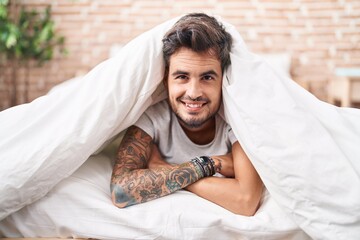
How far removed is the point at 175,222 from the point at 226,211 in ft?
0.50

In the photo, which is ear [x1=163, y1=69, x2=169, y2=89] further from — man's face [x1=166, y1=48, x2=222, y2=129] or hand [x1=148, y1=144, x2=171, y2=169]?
hand [x1=148, y1=144, x2=171, y2=169]

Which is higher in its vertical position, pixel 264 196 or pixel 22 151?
pixel 22 151

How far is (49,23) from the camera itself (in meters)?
3.56

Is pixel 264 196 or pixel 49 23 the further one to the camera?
pixel 49 23

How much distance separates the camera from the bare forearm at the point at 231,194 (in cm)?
114

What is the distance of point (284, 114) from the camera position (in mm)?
1103

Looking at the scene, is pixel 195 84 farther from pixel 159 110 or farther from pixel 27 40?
pixel 27 40

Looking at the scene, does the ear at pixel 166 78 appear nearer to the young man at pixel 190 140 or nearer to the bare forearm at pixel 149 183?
the young man at pixel 190 140

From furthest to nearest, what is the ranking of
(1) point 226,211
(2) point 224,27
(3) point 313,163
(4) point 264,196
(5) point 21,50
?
(5) point 21,50
(2) point 224,27
(4) point 264,196
(1) point 226,211
(3) point 313,163

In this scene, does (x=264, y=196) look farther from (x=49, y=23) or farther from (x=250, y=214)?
(x=49, y=23)

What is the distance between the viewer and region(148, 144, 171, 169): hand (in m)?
1.32

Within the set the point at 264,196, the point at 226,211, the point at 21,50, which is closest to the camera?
the point at 226,211

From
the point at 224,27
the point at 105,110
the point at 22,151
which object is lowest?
the point at 22,151

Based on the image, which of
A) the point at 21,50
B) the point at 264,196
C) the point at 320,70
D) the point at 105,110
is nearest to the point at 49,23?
the point at 21,50
